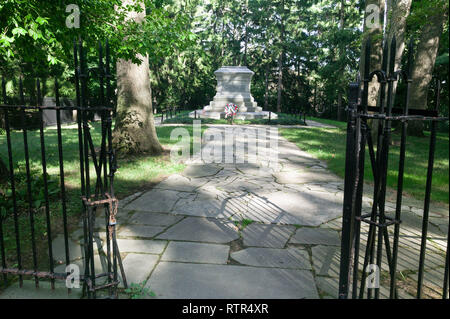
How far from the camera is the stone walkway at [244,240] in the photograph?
2.95m

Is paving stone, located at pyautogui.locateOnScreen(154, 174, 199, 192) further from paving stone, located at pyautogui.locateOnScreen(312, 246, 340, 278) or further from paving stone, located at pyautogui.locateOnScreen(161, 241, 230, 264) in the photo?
paving stone, located at pyautogui.locateOnScreen(312, 246, 340, 278)

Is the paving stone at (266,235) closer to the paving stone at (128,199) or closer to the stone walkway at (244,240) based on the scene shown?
the stone walkway at (244,240)

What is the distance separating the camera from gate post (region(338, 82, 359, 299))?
7.45 ft

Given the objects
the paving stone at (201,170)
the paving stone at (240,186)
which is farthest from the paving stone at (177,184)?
the paving stone at (240,186)

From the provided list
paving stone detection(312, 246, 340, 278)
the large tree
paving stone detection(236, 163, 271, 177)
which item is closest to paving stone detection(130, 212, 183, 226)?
paving stone detection(312, 246, 340, 278)

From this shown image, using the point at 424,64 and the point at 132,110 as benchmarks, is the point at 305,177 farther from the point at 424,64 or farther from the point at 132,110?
the point at 424,64

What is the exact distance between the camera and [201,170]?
24.9 ft

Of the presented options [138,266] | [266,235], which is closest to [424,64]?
[266,235]

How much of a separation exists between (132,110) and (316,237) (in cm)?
626

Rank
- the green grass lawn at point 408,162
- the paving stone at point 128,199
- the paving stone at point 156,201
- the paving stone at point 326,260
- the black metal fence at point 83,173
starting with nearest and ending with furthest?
the black metal fence at point 83,173, the paving stone at point 326,260, the paving stone at point 156,201, the paving stone at point 128,199, the green grass lawn at point 408,162

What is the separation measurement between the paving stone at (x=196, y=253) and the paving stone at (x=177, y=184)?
231cm

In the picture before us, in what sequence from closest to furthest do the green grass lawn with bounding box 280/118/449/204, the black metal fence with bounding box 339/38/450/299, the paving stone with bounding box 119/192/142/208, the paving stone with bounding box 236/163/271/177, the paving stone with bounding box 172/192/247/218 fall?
the black metal fence with bounding box 339/38/450/299, the paving stone with bounding box 172/192/247/218, the paving stone with bounding box 119/192/142/208, the green grass lawn with bounding box 280/118/449/204, the paving stone with bounding box 236/163/271/177

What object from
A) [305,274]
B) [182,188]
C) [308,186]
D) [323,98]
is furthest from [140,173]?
[323,98]

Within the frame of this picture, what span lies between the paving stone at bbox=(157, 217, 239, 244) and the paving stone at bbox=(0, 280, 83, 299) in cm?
120
